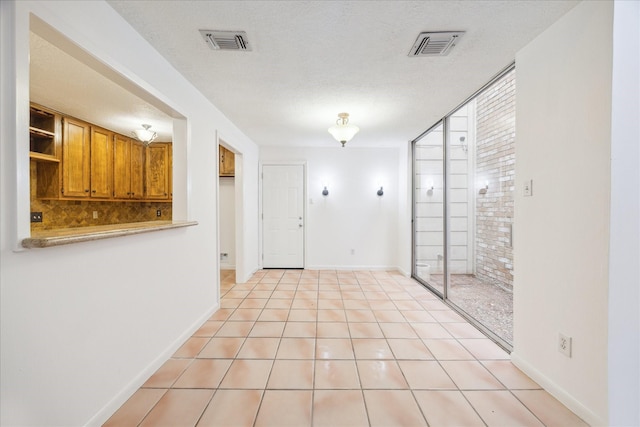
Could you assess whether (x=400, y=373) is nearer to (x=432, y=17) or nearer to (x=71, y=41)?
(x=432, y=17)

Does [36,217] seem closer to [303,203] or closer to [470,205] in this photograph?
[303,203]

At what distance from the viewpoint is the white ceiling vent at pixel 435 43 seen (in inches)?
69.5

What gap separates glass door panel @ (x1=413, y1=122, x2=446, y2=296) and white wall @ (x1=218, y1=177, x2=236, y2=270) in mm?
3328

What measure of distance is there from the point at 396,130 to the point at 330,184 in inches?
62.7

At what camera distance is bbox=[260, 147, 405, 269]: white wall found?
199 inches

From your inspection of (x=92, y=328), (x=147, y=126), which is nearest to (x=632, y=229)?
(x=92, y=328)

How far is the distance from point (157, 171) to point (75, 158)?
118 cm

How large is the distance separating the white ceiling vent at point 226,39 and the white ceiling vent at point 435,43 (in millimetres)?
1197

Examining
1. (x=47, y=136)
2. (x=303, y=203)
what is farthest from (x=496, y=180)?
(x=47, y=136)

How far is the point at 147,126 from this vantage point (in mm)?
3688

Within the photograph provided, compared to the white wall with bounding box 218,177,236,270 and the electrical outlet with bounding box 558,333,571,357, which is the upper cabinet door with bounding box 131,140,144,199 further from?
the electrical outlet with bounding box 558,333,571,357

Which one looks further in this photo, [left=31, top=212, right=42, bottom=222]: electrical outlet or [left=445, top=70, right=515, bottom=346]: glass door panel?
[left=445, top=70, right=515, bottom=346]: glass door panel

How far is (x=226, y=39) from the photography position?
182 centimetres

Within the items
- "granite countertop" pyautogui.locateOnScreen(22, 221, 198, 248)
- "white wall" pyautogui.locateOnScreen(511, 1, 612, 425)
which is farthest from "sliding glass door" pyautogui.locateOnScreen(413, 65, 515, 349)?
"granite countertop" pyautogui.locateOnScreen(22, 221, 198, 248)
